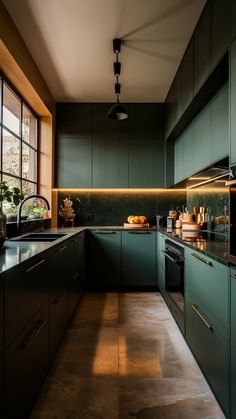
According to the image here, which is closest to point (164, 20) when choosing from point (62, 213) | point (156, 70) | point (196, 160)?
point (156, 70)

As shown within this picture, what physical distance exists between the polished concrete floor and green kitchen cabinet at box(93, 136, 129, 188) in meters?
1.99

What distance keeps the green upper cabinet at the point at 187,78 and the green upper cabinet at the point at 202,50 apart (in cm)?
14

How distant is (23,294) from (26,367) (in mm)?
350

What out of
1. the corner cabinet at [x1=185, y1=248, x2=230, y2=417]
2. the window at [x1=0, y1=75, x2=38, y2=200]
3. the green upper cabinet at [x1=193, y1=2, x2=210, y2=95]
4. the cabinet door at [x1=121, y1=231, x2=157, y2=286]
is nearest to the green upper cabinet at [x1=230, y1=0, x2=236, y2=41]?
the green upper cabinet at [x1=193, y1=2, x2=210, y2=95]

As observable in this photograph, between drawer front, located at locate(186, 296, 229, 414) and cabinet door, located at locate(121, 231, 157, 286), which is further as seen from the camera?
cabinet door, located at locate(121, 231, 157, 286)

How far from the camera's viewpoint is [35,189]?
4102 millimetres

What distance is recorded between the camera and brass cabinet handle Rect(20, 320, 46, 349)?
Answer: 1.36 metres

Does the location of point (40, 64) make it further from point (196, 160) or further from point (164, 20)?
point (196, 160)

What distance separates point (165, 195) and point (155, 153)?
662 millimetres

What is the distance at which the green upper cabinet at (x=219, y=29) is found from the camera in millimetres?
1764

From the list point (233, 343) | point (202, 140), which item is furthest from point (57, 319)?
point (202, 140)

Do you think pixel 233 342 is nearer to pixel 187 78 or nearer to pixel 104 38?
pixel 187 78

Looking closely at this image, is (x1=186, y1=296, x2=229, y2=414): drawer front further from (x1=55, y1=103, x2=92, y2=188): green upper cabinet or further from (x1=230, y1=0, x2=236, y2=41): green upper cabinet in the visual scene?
(x1=55, y1=103, x2=92, y2=188): green upper cabinet

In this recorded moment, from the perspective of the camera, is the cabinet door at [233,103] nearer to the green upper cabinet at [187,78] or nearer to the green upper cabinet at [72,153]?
the green upper cabinet at [187,78]
